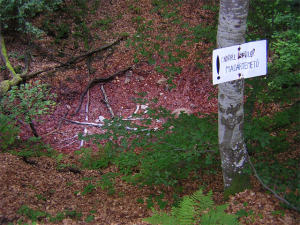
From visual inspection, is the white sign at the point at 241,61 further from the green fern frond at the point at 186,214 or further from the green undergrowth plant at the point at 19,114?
the green undergrowth plant at the point at 19,114

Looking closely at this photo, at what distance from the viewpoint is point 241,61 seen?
90.8 inches

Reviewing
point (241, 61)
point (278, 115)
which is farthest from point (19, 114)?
point (278, 115)

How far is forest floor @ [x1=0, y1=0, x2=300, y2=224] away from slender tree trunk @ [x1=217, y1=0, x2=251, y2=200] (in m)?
0.25

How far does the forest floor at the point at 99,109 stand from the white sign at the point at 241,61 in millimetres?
1320

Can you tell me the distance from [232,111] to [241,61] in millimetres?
634

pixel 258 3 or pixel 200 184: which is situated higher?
pixel 258 3

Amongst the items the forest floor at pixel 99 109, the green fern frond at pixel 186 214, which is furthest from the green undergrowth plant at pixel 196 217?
the forest floor at pixel 99 109

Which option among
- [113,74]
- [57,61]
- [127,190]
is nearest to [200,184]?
[127,190]

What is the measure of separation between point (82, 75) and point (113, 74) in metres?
1.13

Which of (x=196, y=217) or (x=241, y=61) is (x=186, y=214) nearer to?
(x=196, y=217)

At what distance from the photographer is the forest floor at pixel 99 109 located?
3.42 metres

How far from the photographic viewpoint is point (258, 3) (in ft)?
11.2

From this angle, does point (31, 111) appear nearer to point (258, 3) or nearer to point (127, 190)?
point (127, 190)

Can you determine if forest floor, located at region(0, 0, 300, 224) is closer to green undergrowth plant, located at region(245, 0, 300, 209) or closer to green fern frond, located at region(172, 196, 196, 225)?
green undergrowth plant, located at region(245, 0, 300, 209)
